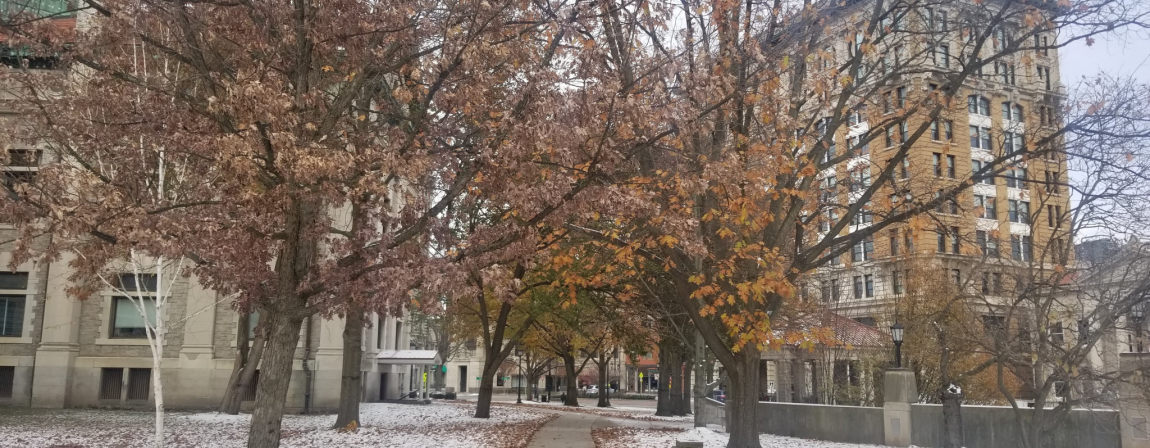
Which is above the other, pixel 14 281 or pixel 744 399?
pixel 14 281

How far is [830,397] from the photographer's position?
30656 millimetres

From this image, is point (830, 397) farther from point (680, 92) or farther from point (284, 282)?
→ point (284, 282)

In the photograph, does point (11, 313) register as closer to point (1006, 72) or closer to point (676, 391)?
point (676, 391)

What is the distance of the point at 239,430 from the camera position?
Result: 20.3m

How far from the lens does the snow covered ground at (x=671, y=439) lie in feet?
57.4

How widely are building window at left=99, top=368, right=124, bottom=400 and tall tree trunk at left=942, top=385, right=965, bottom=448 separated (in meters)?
28.7

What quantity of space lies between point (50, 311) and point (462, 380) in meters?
73.3

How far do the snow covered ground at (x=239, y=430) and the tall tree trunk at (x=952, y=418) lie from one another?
929 cm

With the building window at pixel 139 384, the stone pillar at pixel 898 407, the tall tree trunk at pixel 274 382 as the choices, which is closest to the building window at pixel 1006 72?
the stone pillar at pixel 898 407

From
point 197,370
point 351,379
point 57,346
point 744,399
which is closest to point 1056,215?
point 744,399

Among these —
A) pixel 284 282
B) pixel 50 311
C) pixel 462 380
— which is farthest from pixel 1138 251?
pixel 462 380

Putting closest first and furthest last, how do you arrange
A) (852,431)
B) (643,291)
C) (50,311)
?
(852,431), (643,291), (50,311)

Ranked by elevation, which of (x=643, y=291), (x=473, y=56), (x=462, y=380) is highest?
(x=473, y=56)

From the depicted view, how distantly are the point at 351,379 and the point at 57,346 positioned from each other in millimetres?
15961
